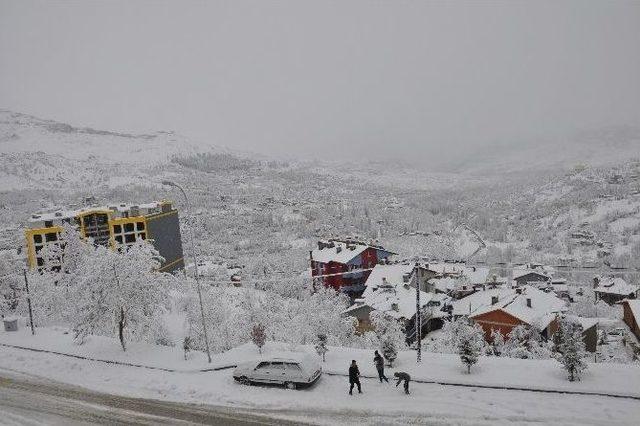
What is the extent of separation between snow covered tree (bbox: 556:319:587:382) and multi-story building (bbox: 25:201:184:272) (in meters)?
64.2

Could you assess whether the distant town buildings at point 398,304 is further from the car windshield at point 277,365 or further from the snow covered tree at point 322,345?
the car windshield at point 277,365

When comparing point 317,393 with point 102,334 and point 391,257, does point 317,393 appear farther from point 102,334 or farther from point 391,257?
point 391,257

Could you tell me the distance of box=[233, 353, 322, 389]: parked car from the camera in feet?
62.3

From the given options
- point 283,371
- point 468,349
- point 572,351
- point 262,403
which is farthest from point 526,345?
point 262,403

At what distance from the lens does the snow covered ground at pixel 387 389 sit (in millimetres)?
15969

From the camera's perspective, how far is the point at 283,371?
760 inches

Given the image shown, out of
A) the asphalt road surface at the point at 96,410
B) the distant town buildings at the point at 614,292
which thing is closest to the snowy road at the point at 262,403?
the asphalt road surface at the point at 96,410

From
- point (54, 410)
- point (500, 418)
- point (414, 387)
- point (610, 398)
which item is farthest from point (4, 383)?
point (610, 398)

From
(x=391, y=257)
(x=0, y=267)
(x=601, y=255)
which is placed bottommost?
(x=601, y=255)

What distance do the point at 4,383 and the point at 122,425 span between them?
30.3ft

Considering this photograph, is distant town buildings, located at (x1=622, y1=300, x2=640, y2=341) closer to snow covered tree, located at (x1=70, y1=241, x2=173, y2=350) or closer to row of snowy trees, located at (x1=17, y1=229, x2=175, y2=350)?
row of snowy trees, located at (x1=17, y1=229, x2=175, y2=350)

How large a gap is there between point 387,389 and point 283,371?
14.1 feet

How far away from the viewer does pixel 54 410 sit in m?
19.2

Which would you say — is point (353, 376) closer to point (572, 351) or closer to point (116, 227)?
point (572, 351)
